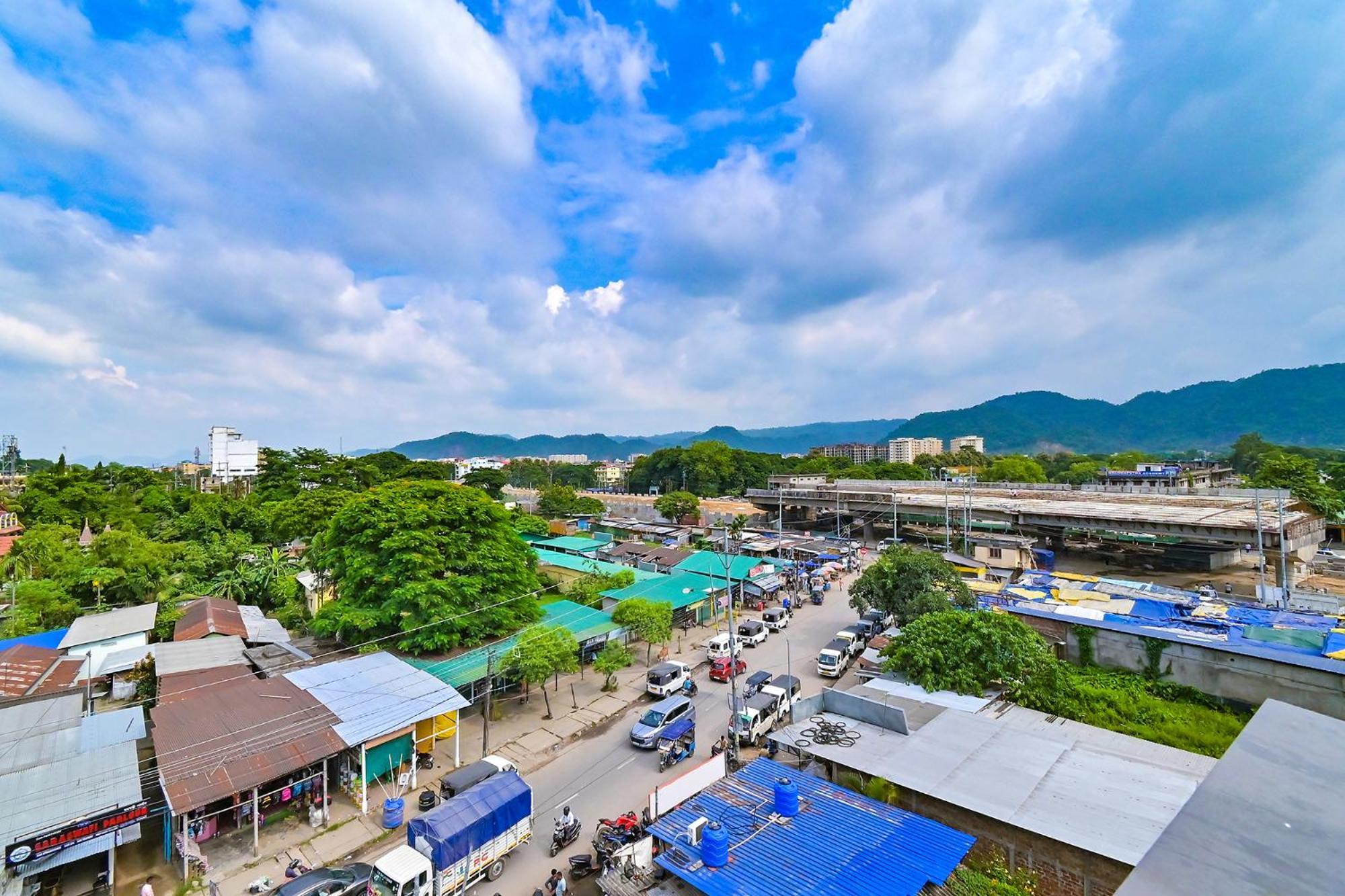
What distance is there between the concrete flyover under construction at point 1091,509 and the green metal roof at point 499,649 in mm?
31396

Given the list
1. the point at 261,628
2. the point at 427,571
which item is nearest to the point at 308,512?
the point at 261,628

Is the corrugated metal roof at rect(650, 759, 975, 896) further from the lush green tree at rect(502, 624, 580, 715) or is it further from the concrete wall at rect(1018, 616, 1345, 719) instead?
the concrete wall at rect(1018, 616, 1345, 719)

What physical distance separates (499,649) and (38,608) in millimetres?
22415

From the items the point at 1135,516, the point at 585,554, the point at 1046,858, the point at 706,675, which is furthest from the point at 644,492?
the point at 1046,858

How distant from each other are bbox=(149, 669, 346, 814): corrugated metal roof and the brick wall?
500 inches

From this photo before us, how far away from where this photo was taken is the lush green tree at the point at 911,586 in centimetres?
2142

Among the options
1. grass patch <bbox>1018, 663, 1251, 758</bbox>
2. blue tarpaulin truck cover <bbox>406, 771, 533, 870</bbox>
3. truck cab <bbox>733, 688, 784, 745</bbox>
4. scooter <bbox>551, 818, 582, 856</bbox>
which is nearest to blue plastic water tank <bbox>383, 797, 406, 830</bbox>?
blue tarpaulin truck cover <bbox>406, 771, 533, 870</bbox>

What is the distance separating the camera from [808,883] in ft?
26.9

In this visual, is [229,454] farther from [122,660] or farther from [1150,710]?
[1150,710]

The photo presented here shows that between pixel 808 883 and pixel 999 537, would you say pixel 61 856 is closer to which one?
pixel 808 883

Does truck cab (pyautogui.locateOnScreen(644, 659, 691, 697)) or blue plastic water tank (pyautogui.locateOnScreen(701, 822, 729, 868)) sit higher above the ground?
blue plastic water tank (pyautogui.locateOnScreen(701, 822, 729, 868))

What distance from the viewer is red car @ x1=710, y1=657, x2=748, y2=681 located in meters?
20.6

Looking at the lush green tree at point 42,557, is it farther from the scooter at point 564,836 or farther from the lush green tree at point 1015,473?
the lush green tree at point 1015,473

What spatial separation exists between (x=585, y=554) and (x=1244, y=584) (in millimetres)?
40803
